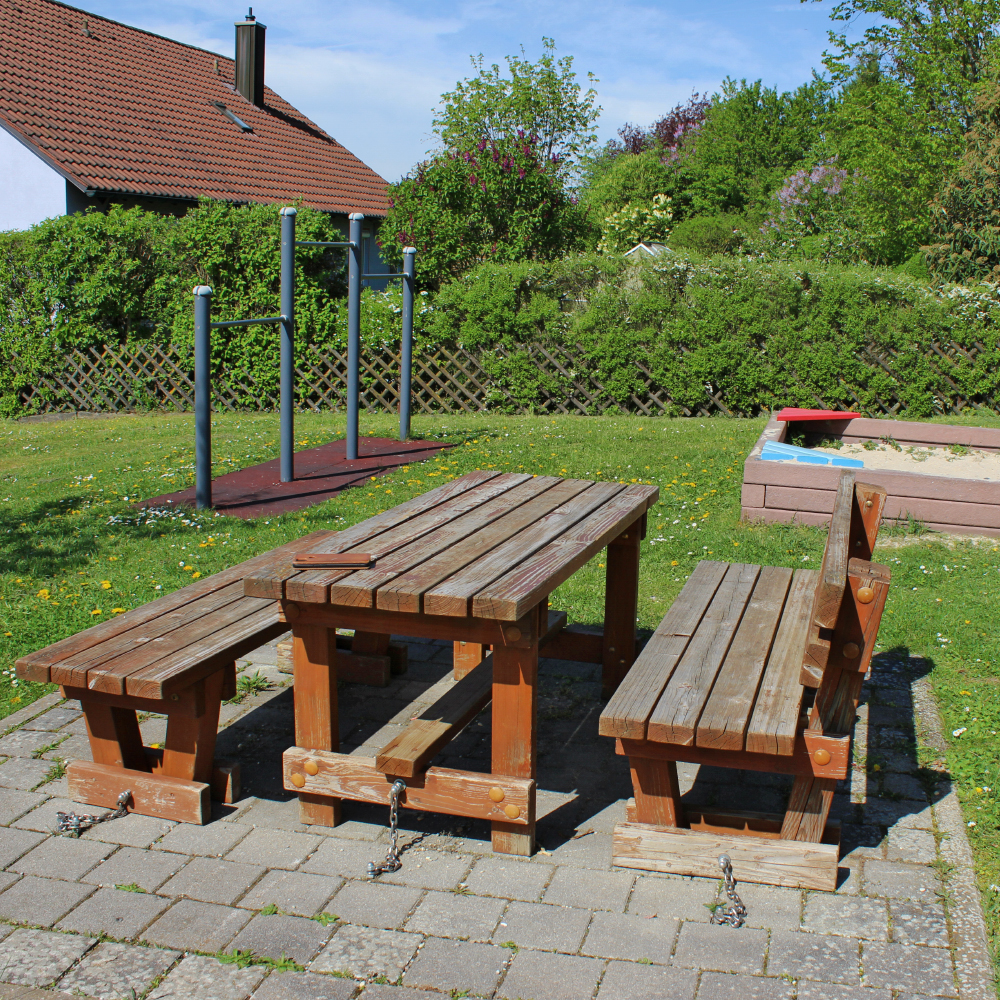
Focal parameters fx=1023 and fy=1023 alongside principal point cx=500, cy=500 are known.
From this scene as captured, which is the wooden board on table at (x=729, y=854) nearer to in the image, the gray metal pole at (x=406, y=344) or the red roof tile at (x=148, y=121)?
the gray metal pole at (x=406, y=344)

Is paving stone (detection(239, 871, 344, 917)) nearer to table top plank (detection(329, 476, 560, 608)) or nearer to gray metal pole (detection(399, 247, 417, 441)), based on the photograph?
table top plank (detection(329, 476, 560, 608))

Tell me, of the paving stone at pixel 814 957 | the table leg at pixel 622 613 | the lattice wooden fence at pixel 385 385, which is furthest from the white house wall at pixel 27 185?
the paving stone at pixel 814 957

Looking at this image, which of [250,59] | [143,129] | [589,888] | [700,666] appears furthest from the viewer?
[250,59]

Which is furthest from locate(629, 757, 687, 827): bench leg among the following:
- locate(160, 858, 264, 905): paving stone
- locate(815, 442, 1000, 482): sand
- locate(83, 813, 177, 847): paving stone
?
locate(815, 442, 1000, 482): sand

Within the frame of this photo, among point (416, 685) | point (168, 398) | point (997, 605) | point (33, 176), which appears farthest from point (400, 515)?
point (33, 176)

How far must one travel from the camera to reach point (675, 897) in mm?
A: 2895

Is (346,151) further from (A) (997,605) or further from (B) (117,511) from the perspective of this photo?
(A) (997,605)

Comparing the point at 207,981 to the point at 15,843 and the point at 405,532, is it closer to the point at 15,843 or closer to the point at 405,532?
the point at 15,843

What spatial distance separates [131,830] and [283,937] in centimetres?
83

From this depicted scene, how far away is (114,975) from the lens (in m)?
2.53

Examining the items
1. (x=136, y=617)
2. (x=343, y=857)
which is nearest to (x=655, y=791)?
(x=343, y=857)

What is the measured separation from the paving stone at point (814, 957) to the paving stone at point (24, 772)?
248 centimetres

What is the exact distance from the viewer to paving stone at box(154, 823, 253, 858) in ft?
10.3

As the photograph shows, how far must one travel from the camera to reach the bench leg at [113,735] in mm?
3381
